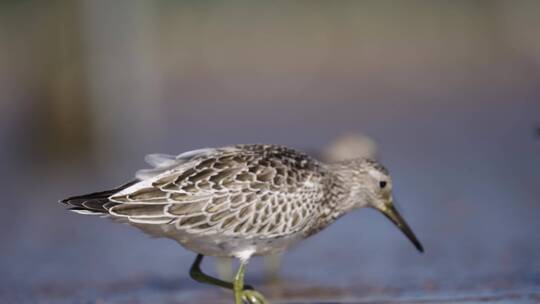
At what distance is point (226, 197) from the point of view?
25.8 feet

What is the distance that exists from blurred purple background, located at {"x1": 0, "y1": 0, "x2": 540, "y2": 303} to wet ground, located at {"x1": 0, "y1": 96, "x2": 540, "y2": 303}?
0.03m

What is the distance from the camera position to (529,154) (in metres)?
16.0

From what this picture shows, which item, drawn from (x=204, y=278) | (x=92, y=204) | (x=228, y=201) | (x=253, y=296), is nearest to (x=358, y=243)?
(x=204, y=278)

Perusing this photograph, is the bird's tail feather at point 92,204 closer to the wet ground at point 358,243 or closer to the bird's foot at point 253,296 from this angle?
the bird's foot at point 253,296

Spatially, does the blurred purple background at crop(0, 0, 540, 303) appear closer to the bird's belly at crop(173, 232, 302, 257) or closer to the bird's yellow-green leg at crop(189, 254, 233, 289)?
the bird's yellow-green leg at crop(189, 254, 233, 289)

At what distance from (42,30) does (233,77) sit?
3.52 meters

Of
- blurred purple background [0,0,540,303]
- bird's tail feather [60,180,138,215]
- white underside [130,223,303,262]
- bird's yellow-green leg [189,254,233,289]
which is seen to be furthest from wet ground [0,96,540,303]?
bird's tail feather [60,180,138,215]

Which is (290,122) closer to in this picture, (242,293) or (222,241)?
(242,293)

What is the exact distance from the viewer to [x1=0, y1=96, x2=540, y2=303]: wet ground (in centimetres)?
944

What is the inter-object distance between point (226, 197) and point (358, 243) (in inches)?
143

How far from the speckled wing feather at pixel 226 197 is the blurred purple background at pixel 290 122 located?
129 centimetres

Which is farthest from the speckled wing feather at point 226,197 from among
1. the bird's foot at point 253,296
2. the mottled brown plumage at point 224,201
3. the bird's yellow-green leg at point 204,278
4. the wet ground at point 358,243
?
the wet ground at point 358,243

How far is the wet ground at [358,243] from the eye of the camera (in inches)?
372

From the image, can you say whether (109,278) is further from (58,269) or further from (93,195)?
(93,195)
